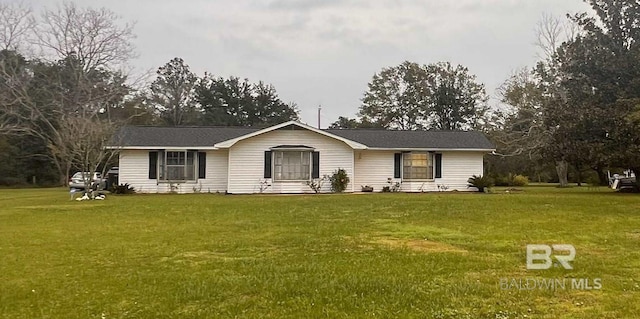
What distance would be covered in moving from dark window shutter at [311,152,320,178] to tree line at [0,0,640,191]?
873cm

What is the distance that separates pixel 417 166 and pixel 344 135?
13.4ft

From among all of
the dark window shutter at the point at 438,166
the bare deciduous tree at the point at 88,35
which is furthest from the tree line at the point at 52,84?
the dark window shutter at the point at 438,166

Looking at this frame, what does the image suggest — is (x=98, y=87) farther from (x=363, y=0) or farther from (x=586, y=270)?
(x=586, y=270)

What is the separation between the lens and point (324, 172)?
2541cm

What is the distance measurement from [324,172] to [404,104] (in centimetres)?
2908

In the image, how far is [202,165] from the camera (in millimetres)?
25750

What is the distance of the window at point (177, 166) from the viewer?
2534cm

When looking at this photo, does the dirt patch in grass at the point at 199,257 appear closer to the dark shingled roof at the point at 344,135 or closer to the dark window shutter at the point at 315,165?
the dark window shutter at the point at 315,165

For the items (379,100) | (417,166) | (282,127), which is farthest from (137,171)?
(379,100)

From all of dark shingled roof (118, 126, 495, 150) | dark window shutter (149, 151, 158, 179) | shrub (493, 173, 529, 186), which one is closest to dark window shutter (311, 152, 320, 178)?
dark shingled roof (118, 126, 495, 150)

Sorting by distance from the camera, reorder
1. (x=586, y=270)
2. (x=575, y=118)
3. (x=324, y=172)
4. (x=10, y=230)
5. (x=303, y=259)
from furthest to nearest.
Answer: (x=324, y=172) → (x=575, y=118) → (x=10, y=230) → (x=303, y=259) → (x=586, y=270)

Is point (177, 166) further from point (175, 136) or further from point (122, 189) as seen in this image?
point (122, 189)

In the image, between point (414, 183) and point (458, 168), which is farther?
point (458, 168)

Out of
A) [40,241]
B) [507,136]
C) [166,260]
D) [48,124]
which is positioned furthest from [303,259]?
[48,124]
